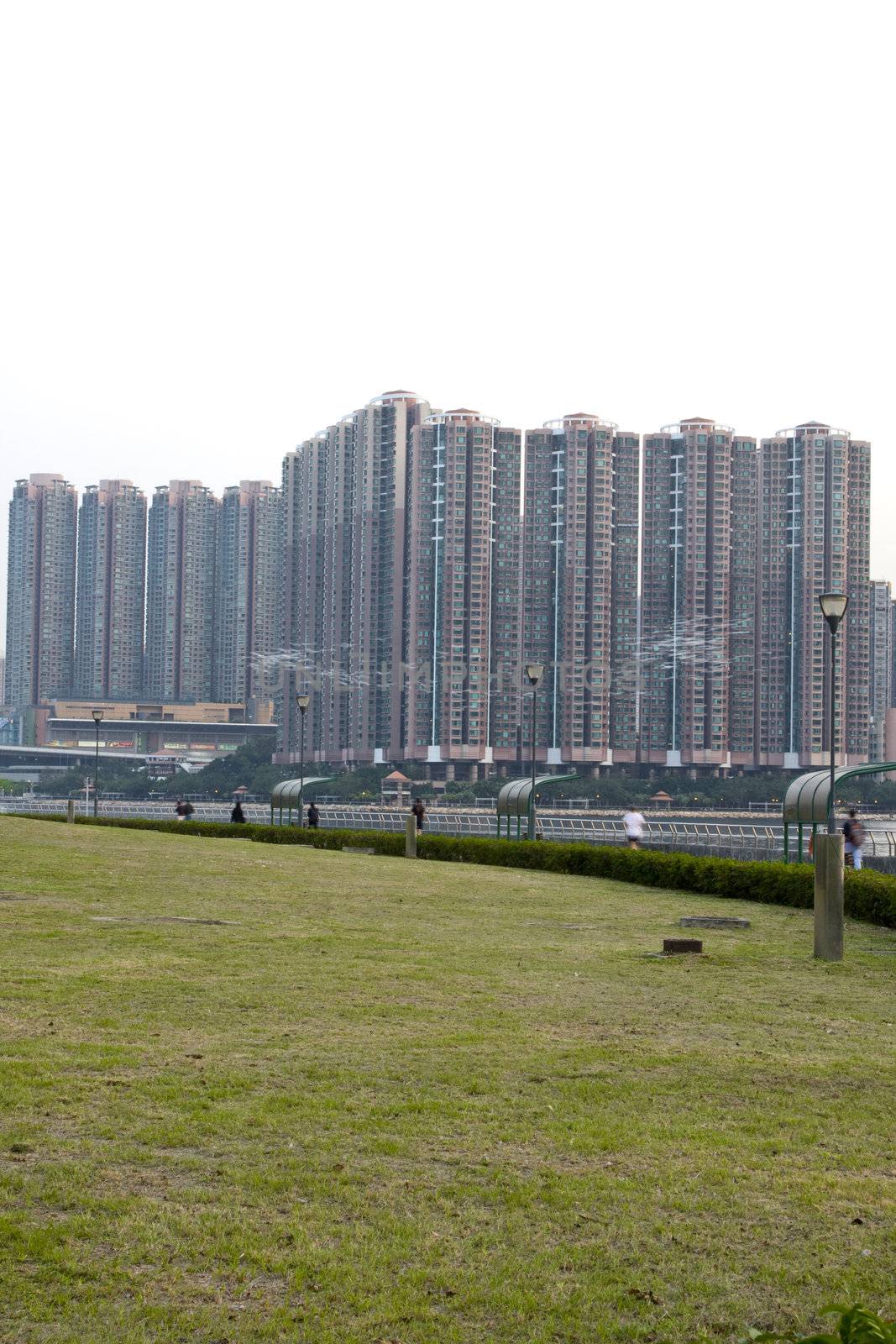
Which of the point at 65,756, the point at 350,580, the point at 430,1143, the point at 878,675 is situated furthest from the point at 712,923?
the point at 65,756

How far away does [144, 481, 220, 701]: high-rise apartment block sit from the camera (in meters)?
143

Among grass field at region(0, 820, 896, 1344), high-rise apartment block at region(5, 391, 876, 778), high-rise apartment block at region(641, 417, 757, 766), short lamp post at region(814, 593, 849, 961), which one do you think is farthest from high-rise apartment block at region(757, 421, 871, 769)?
grass field at region(0, 820, 896, 1344)

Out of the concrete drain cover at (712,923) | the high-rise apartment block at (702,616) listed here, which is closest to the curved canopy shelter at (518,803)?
the concrete drain cover at (712,923)

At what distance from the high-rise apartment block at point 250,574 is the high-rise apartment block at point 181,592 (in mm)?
1380

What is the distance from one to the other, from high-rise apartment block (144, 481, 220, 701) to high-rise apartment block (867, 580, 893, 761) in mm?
68626

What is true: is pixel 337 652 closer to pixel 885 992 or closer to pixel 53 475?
pixel 53 475

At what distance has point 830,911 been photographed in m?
11.7

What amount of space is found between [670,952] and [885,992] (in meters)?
2.18

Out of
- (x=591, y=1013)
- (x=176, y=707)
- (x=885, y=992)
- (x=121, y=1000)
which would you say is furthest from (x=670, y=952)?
(x=176, y=707)

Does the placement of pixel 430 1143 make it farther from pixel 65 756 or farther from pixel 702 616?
pixel 65 756

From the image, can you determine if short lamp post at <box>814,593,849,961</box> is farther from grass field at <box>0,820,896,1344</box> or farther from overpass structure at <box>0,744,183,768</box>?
overpass structure at <box>0,744,183,768</box>

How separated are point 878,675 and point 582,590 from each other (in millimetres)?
25822

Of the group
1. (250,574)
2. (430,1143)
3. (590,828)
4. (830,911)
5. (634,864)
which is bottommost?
(590,828)

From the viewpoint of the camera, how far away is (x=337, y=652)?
10138 cm
